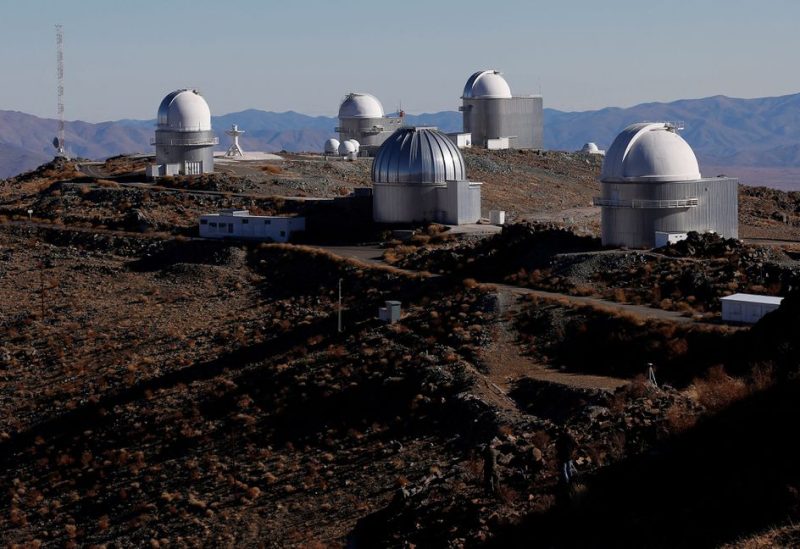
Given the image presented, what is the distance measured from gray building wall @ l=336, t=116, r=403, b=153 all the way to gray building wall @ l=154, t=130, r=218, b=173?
57.3ft

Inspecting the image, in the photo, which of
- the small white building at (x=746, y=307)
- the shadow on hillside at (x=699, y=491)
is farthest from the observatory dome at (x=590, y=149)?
the shadow on hillside at (x=699, y=491)

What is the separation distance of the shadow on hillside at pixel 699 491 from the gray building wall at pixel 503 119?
5479cm

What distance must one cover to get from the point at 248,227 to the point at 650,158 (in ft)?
45.8

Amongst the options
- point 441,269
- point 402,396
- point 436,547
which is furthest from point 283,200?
point 436,547

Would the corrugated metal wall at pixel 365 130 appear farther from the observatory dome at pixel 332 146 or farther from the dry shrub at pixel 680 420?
the dry shrub at pixel 680 420

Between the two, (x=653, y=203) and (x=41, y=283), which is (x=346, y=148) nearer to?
(x=41, y=283)

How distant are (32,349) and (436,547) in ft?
70.7

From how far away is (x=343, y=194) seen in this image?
55.5 m

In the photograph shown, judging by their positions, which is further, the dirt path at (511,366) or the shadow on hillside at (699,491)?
the dirt path at (511,366)

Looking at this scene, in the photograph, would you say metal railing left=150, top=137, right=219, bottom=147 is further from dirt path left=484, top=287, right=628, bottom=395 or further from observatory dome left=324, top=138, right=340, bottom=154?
dirt path left=484, top=287, right=628, bottom=395

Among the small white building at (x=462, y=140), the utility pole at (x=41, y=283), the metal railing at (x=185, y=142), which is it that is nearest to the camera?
the utility pole at (x=41, y=283)

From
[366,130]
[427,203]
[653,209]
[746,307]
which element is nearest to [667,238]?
[653,209]

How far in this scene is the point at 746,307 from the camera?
3030cm

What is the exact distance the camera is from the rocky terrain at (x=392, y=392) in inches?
765
